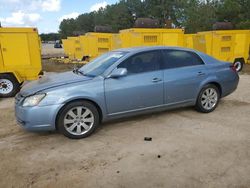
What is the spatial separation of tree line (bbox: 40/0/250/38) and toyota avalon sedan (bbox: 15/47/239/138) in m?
10.4

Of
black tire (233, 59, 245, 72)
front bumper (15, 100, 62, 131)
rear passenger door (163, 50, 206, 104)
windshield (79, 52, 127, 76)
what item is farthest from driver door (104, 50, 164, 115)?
black tire (233, 59, 245, 72)

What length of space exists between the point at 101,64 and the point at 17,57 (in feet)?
14.1

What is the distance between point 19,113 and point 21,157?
859mm

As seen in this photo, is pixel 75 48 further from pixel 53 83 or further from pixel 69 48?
pixel 53 83

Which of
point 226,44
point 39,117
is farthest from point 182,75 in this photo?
point 226,44

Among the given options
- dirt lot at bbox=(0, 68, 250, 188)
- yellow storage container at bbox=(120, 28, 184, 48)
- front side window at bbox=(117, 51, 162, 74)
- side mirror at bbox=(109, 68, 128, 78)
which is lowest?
dirt lot at bbox=(0, 68, 250, 188)

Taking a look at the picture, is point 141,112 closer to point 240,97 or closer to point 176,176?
point 176,176

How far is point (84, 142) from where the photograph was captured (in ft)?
15.2

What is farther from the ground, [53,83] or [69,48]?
[53,83]

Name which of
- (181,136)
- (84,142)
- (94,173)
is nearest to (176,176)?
(94,173)

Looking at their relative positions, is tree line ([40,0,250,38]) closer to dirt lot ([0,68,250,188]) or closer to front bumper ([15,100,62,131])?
dirt lot ([0,68,250,188])

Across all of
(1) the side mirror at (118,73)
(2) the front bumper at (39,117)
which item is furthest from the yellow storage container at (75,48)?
(2) the front bumper at (39,117)

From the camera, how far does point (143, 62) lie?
5.37 m

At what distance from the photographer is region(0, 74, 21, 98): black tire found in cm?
863
